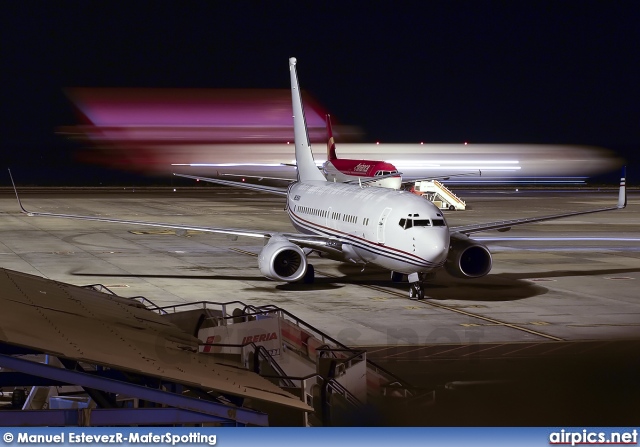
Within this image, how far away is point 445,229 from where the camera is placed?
29375 millimetres

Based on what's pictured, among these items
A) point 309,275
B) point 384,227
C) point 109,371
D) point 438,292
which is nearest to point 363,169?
point 309,275

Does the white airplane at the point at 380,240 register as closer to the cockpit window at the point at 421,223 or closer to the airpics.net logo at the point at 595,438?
the cockpit window at the point at 421,223

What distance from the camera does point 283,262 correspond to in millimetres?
32250

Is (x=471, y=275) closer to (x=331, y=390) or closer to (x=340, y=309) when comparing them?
(x=340, y=309)

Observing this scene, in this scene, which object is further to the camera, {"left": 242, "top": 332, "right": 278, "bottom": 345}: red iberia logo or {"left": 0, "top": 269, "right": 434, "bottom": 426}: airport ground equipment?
{"left": 242, "top": 332, "right": 278, "bottom": 345}: red iberia logo

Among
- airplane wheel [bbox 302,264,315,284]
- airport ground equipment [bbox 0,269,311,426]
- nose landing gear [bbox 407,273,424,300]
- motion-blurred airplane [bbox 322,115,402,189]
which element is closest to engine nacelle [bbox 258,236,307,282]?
airplane wheel [bbox 302,264,315,284]

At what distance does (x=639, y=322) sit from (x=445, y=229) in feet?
21.5

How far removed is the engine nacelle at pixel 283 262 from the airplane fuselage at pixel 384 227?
2.02 metres

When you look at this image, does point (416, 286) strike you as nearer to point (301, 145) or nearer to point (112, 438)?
point (301, 145)

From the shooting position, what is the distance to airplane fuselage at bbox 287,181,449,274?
95.0ft

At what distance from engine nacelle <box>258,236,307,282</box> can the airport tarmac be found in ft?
2.37

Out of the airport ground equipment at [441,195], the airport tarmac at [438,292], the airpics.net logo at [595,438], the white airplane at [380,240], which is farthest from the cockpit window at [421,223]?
the airport ground equipment at [441,195]

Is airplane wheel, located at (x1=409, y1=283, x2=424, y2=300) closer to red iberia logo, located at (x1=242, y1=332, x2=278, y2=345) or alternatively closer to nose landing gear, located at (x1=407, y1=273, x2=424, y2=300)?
nose landing gear, located at (x1=407, y1=273, x2=424, y2=300)

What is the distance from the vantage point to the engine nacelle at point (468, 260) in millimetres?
31016
